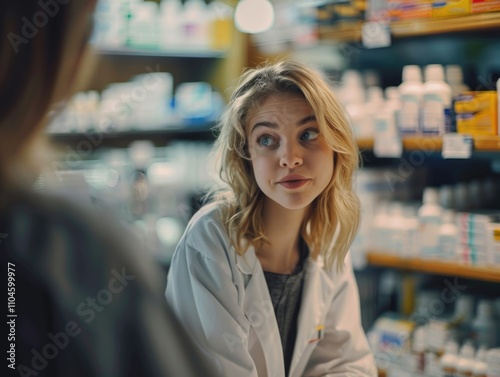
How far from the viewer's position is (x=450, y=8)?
7.46 feet

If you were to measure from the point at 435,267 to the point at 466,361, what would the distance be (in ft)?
1.18

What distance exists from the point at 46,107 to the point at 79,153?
2938mm

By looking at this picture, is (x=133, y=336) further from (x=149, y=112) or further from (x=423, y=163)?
(x=149, y=112)

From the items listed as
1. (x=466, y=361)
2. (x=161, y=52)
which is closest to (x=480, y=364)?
A: (x=466, y=361)

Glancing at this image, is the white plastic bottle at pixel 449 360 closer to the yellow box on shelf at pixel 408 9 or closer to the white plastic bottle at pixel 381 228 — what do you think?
the white plastic bottle at pixel 381 228

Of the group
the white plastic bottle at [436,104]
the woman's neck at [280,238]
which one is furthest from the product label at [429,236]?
the woman's neck at [280,238]

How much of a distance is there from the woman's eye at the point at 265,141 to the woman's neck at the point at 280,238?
0.15m

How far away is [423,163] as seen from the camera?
8.84ft

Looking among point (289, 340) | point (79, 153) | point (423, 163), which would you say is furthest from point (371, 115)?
point (79, 153)

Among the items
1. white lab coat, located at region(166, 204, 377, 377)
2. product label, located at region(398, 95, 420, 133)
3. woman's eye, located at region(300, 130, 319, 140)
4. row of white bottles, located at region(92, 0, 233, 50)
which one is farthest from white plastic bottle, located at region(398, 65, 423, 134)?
row of white bottles, located at region(92, 0, 233, 50)

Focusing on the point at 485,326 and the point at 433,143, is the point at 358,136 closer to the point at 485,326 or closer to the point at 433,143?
the point at 433,143

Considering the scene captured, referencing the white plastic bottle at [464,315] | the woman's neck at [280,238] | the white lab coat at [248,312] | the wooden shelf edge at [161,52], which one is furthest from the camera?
the wooden shelf edge at [161,52]

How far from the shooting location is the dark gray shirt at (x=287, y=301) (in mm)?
1584

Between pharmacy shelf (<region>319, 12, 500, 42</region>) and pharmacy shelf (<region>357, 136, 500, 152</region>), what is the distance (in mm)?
400
